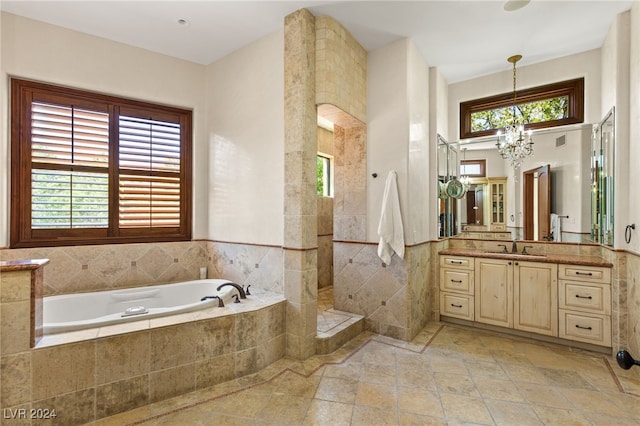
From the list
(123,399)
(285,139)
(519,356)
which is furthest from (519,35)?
(123,399)

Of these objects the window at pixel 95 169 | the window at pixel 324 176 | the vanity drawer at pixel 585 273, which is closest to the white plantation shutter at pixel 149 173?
the window at pixel 95 169

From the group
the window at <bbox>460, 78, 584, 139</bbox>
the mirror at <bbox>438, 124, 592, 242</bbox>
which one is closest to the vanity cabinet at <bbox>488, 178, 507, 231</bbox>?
the mirror at <bbox>438, 124, 592, 242</bbox>

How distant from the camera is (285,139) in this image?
2686 mm

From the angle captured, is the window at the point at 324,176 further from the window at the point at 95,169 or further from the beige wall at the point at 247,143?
the window at the point at 95,169

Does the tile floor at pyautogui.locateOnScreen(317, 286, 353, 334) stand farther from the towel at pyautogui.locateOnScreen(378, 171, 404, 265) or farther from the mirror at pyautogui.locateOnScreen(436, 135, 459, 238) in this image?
the mirror at pyautogui.locateOnScreen(436, 135, 459, 238)

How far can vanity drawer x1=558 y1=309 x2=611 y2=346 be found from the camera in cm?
269

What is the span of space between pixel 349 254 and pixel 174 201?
2.16 m

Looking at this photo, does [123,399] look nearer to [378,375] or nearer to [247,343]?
[247,343]

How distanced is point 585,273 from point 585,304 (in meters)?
0.29

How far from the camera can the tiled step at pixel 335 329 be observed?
2.68 m

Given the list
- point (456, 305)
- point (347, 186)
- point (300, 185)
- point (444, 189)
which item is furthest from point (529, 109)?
point (300, 185)

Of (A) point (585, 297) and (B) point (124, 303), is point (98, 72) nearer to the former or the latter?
(B) point (124, 303)

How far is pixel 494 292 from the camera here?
3221 millimetres

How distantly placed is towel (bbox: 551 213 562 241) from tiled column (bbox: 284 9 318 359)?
9.28 ft
